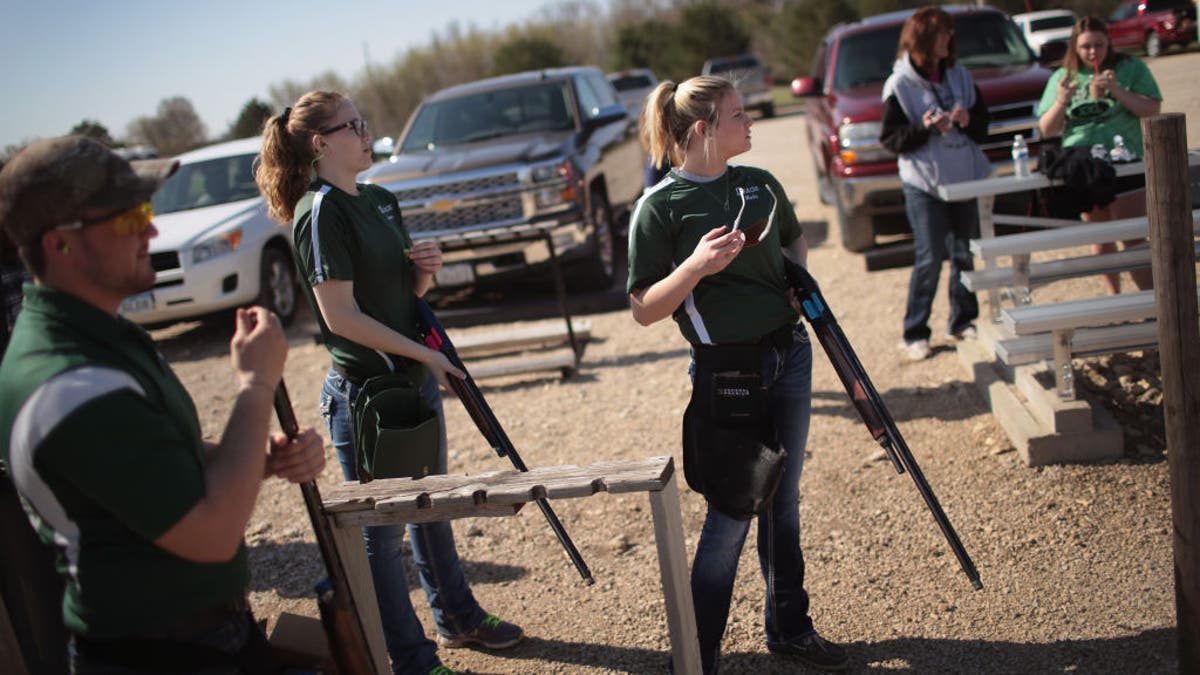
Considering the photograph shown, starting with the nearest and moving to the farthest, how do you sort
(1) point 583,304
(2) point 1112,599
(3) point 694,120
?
(3) point 694,120 → (2) point 1112,599 → (1) point 583,304

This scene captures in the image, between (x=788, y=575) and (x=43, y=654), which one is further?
(x=788, y=575)

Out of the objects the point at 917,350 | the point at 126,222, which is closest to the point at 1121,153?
the point at 917,350

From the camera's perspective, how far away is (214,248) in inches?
390

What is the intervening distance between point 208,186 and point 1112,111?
8.87 meters

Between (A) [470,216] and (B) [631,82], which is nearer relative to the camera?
(A) [470,216]

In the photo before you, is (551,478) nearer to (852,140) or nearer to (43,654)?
(43,654)

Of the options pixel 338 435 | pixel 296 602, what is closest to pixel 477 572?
pixel 296 602

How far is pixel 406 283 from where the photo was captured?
3.48m

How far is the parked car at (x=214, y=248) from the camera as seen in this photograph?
9.74 m

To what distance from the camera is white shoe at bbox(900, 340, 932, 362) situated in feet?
22.0

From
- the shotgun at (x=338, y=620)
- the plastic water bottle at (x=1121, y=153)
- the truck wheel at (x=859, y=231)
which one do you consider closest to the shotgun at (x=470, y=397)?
the shotgun at (x=338, y=620)

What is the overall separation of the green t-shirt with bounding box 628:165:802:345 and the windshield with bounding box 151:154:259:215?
8700 mm

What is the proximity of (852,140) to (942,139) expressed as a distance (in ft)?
8.35

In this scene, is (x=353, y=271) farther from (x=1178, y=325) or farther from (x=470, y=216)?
(x=470, y=216)
